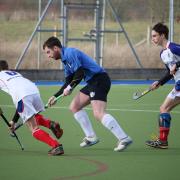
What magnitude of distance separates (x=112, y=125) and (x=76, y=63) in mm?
943

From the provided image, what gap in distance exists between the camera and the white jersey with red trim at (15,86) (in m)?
10.8

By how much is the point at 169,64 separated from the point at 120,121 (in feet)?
11.6

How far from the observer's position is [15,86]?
35.6 ft

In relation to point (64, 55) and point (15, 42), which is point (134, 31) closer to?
point (15, 42)

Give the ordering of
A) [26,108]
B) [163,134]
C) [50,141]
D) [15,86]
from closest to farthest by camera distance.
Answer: [50,141], [26,108], [15,86], [163,134]

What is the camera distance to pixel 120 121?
49.1 ft

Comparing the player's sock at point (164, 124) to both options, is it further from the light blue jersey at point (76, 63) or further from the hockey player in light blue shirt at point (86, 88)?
the light blue jersey at point (76, 63)

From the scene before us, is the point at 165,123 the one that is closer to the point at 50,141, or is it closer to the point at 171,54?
the point at 171,54

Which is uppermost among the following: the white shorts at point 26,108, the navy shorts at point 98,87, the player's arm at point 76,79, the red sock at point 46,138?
the player's arm at point 76,79

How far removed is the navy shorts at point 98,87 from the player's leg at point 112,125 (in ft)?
0.27

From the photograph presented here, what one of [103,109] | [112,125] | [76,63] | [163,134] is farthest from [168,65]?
[76,63]

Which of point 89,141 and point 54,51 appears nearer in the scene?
point 54,51

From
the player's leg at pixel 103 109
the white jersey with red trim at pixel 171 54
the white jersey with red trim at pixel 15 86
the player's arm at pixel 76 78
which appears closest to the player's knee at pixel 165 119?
the white jersey with red trim at pixel 171 54

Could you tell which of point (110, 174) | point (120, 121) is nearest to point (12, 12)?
point (120, 121)
